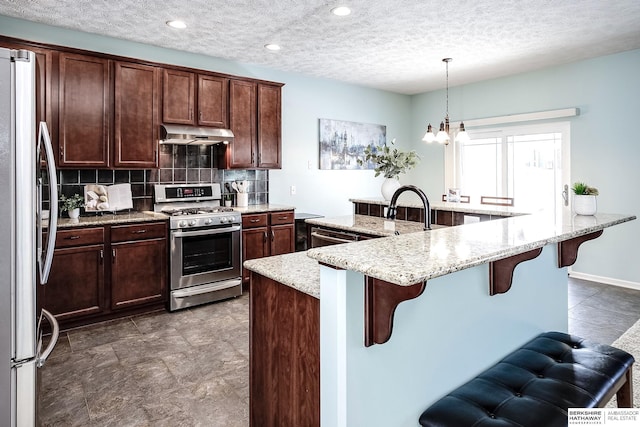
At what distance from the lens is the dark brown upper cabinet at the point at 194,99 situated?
3990 millimetres

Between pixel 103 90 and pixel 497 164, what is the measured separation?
502 cm

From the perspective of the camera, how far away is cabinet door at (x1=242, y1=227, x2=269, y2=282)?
4273 millimetres

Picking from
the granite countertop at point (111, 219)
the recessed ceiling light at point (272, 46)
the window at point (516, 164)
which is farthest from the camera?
the window at point (516, 164)

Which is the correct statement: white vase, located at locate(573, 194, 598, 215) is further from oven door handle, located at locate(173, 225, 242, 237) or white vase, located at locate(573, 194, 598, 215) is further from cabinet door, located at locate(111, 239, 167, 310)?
cabinet door, located at locate(111, 239, 167, 310)

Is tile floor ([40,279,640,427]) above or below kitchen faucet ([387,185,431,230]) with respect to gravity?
below

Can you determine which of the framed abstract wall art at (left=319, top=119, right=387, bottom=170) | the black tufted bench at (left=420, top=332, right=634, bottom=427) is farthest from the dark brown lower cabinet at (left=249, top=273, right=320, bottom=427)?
the framed abstract wall art at (left=319, top=119, right=387, bottom=170)

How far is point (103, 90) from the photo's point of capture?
11.9 ft

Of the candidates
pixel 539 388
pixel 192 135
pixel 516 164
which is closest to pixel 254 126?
pixel 192 135

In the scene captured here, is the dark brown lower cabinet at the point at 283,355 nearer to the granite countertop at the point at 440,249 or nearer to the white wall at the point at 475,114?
the granite countertop at the point at 440,249

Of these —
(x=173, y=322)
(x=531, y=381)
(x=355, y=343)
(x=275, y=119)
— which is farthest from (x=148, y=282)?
(x=531, y=381)

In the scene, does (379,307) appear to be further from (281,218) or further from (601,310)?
(601,310)

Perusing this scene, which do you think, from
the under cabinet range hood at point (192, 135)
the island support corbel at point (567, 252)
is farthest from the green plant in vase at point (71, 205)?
the island support corbel at point (567, 252)

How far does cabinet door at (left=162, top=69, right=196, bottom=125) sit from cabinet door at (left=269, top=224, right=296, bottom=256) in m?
1.48

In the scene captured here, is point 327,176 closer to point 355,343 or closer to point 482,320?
point 482,320
